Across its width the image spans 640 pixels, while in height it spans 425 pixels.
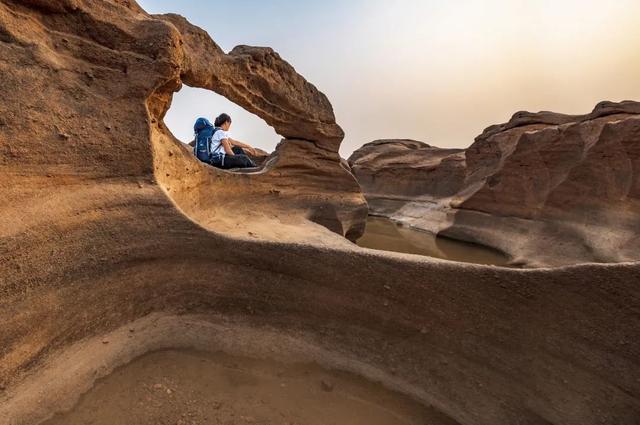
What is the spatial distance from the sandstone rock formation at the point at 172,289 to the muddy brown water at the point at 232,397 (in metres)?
0.09

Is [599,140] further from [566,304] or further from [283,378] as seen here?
[283,378]

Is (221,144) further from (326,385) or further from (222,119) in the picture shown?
(326,385)

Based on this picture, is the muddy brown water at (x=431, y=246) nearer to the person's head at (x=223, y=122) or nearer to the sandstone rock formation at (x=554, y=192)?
the sandstone rock formation at (x=554, y=192)

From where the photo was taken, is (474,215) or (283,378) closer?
(283,378)

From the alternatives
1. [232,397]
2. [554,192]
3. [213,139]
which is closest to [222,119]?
[213,139]

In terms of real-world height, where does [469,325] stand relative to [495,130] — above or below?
below

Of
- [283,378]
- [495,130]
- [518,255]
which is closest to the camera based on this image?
[283,378]

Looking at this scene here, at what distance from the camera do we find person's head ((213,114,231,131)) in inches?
179

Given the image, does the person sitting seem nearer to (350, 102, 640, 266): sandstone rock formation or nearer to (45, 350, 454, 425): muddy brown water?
(45, 350, 454, 425): muddy brown water

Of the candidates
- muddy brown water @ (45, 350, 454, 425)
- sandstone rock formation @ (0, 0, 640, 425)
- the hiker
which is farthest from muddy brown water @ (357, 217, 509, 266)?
muddy brown water @ (45, 350, 454, 425)

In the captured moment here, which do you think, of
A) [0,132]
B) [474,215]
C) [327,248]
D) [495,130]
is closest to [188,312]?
[327,248]

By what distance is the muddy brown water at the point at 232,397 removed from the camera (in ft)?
5.11

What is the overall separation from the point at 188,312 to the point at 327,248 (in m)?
1.14

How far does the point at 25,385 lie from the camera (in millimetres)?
1556
